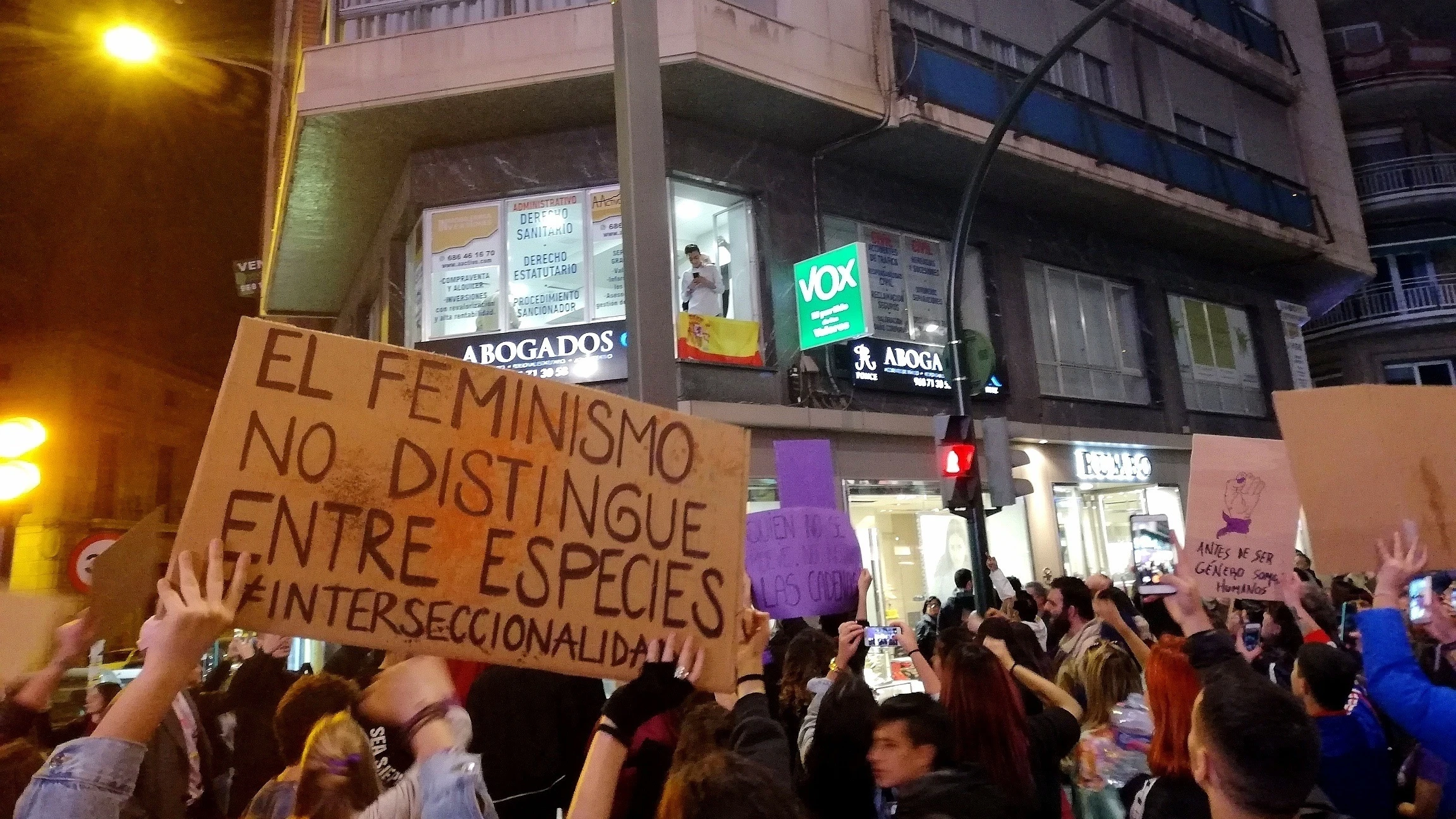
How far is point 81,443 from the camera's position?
33.6 m

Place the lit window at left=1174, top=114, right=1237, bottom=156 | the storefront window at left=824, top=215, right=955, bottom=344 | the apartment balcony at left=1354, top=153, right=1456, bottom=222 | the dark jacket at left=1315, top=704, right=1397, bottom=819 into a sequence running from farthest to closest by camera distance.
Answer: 1. the apartment balcony at left=1354, top=153, right=1456, bottom=222
2. the lit window at left=1174, top=114, right=1237, bottom=156
3. the storefront window at left=824, top=215, right=955, bottom=344
4. the dark jacket at left=1315, top=704, right=1397, bottom=819

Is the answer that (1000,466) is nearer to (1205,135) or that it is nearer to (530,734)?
(530,734)

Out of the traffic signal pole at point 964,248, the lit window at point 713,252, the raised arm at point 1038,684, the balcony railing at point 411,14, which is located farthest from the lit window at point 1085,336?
the raised arm at point 1038,684

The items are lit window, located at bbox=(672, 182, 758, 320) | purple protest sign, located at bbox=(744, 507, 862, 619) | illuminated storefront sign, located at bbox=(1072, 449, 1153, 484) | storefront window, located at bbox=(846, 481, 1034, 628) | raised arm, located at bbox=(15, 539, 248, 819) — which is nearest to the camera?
raised arm, located at bbox=(15, 539, 248, 819)

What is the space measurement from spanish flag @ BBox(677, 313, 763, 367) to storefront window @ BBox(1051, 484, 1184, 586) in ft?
21.6

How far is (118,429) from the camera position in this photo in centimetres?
3488

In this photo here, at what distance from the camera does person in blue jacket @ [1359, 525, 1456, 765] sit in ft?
8.84

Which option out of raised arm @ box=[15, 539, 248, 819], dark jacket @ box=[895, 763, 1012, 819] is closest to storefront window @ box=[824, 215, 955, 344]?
dark jacket @ box=[895, 763, 1012, 819]

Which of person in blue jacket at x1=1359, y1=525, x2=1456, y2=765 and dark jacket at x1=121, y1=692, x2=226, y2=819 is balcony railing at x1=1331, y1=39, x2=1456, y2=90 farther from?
dark jacket at x1=121, y1=692, x2=226, y2=819

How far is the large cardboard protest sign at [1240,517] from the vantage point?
4535 mm

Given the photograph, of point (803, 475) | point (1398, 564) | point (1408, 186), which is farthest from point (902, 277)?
point (1408, 186)

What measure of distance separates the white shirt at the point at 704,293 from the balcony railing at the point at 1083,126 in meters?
3.83

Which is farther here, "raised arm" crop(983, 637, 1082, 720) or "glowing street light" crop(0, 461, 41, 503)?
"glowing street light" crop(0, 461, 41, 503)

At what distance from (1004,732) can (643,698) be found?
1482mm
